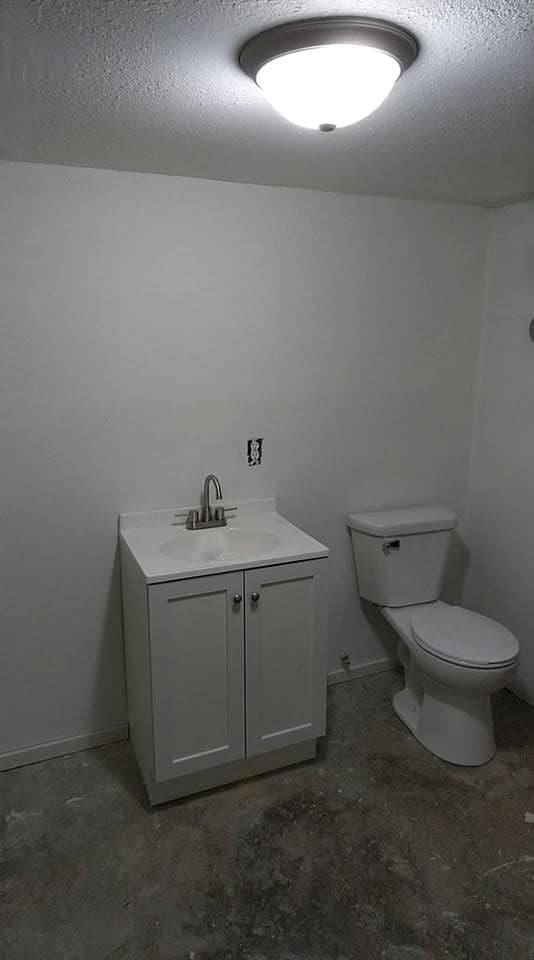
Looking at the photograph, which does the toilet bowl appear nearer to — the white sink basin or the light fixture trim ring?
the white sink basin

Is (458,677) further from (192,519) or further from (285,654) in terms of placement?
(192,519)

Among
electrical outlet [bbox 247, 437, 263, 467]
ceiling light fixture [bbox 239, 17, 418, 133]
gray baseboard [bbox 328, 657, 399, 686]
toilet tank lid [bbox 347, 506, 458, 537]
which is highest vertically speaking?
ceiling light fixture [bbox 239, 17, 418, 133]

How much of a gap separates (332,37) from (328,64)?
7 cm

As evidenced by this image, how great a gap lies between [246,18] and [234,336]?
1.29 metres

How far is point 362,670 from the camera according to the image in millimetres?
2908

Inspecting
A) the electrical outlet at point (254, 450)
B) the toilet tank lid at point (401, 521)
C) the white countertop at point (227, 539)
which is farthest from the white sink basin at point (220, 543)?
the toilet tank lid at point (401, 521)

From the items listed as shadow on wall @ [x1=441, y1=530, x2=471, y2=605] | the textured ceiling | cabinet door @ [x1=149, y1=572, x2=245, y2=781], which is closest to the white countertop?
cabinet door @ [x1=149, y1=572, x2=245, y2=781]

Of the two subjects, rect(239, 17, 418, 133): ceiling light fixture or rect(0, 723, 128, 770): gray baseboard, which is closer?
rect(239, 17, 418, 133): ceiling light fixture

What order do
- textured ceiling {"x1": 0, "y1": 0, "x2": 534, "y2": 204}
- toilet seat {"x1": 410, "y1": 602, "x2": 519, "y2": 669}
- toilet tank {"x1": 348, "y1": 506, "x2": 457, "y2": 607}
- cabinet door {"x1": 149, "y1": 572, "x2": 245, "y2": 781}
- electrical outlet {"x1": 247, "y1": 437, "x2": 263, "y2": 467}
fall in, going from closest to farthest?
1. textured ceiling {"x1": 0, "y1": 0, "x2": 534, "y2": 204}
2. cabinet door {"x1": 149, "y1": 572, "x2": 245, "y2": 781}
3. toilet seat {"x1": 410, "y1": 602, "x2": 519, "y2": 669}
4. electrical outlet {"x1": 247, "y1": 437, "x2": 263, "y2": 467}
5. toilet tank {"x1": 348, "y1": 506, "x2": 457, "y2": 607}

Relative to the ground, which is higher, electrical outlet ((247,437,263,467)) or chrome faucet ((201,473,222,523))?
electrical outlet ((247,437,263,467))

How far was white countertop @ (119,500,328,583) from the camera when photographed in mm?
2086

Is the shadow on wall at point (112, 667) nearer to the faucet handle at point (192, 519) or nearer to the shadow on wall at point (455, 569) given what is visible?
the faucet handle at point (192, 519)

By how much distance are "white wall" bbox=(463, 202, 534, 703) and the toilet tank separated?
0.30 m

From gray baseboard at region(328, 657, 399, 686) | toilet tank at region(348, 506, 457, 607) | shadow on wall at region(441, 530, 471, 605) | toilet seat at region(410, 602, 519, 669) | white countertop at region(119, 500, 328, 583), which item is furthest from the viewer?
shadow on wall at region(441, 530, 471, 605)
